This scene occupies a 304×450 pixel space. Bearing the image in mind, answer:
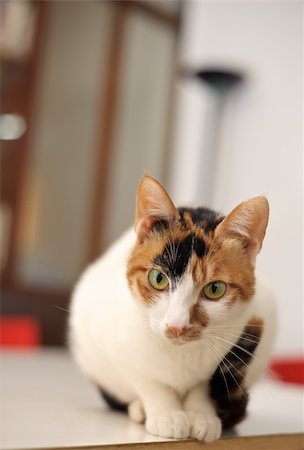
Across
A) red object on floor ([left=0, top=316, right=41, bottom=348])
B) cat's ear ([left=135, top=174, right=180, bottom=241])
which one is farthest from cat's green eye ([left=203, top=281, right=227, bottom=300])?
red object on floor ([left=0, top=316, right=41, bottom=348])

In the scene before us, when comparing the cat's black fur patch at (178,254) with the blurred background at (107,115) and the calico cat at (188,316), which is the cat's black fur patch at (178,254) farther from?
the blurred background at (107,115)

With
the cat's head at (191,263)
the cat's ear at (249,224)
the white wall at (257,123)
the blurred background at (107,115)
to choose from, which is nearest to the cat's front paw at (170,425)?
the cat's head at (191,263)

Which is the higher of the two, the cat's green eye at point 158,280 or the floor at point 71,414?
the cat's green eye at point 158,280

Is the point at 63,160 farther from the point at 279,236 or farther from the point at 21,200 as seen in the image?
the point at 279,236

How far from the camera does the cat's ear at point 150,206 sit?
0.74 m

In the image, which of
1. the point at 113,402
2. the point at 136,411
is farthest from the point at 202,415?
the point at 113,402

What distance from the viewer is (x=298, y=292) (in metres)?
1.78

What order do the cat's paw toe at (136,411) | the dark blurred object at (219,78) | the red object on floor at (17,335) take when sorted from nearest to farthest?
1. the cat's paw toe at (136,411)
2. the red object on floor at (17,335)
3. the dark blurred object at (219,78)

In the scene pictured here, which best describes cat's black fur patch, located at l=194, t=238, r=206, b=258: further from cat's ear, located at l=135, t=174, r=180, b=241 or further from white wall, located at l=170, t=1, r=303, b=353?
white wall, located at l=170, t=1, r=303, b=353

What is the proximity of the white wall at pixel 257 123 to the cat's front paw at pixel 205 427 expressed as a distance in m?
0.64

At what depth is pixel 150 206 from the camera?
768mm

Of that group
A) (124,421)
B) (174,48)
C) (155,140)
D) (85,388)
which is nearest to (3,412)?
(124,421)

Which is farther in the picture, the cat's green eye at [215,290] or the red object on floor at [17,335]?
the red object on floor at [17,335]

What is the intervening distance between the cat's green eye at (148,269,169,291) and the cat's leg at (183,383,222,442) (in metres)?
0.17
